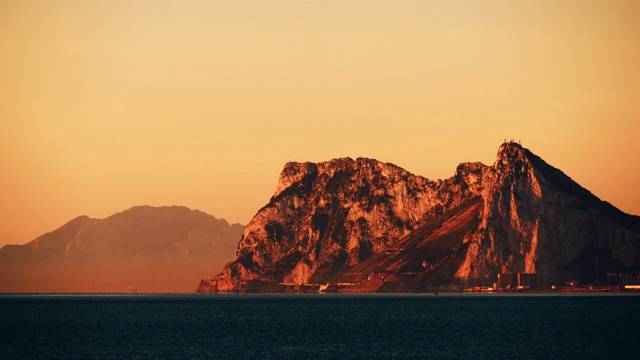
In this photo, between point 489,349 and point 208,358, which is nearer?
point 208,358

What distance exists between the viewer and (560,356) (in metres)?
183

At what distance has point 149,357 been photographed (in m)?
183

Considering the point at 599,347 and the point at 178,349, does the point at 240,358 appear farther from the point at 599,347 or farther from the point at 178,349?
the point at 599,347

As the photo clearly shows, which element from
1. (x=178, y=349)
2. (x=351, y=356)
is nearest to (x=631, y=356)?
(x=351, y=356)

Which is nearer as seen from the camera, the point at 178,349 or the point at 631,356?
the point at 631,356

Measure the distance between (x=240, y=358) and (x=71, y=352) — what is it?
108 feet

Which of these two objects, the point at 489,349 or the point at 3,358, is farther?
the point at 489,349

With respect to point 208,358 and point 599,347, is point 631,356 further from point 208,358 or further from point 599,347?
point 208,358

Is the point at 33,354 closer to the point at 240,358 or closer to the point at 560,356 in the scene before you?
the point at 240,358

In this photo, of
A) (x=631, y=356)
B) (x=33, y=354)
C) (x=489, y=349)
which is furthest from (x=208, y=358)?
(x=631, y=356)

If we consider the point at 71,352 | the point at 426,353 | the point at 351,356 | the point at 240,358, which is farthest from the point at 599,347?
the point at 71,352

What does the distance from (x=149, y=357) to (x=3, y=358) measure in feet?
80.2

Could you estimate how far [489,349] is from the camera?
196625 millimetres

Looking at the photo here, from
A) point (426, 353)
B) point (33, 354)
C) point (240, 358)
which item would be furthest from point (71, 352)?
point (426, 353)
